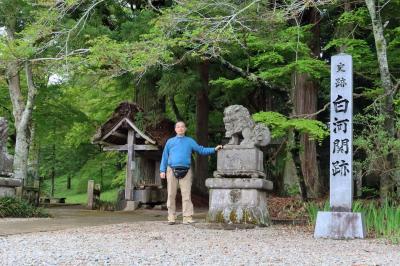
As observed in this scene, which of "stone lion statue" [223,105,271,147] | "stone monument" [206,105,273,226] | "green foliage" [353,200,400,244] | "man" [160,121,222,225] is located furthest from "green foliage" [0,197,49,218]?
"green foliage" [353,200,400,244]

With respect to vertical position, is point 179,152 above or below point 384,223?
above

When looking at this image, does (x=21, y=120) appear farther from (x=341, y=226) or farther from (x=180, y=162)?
(x=341, y=226)

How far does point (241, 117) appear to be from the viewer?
8.66 m

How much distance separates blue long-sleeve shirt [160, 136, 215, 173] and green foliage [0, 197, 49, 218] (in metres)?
3.35

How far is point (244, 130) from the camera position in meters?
8.54

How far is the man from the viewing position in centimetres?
840

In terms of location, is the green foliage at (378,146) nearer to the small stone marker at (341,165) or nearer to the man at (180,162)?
the small stone marker at (341,165)

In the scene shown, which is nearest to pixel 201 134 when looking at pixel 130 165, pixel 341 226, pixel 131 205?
pixel 130 165

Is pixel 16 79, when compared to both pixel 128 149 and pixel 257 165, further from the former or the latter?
pixel 257 165

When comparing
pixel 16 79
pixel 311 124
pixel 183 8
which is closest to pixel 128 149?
pixel 16 79

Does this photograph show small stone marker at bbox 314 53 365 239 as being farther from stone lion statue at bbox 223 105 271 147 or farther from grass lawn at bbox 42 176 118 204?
grass lawn at bbox 42 176 118 204

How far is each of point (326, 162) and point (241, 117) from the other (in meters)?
10.9

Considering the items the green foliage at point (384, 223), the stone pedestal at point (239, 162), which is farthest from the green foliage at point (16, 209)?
the green foliage at point (384, 223)

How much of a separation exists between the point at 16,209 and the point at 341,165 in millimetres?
6389
